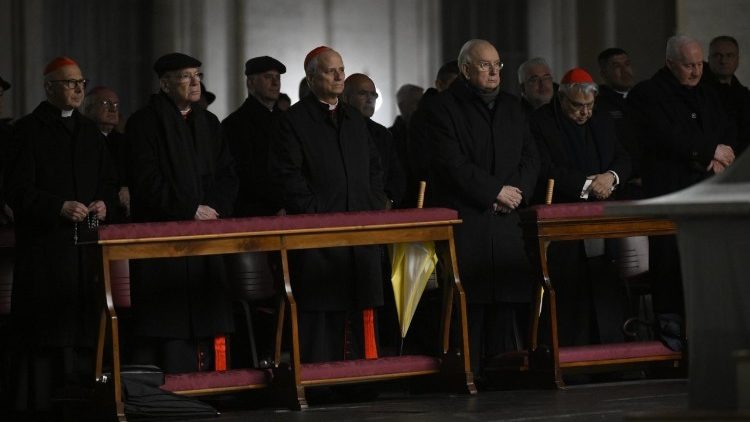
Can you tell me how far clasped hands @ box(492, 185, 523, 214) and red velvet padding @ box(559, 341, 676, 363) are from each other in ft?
2.81

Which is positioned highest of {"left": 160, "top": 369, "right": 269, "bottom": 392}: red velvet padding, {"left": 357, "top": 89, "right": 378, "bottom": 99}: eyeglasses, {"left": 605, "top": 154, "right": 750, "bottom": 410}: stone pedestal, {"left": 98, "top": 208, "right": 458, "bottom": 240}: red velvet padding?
{"left": 357, "top": 89, "right": 378, "bottom": 99}: eyeglasses

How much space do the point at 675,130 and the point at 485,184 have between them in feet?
4.81

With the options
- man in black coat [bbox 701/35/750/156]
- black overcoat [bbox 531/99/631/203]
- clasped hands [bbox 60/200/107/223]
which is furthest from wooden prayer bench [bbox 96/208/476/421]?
man in black coat [bbox 701/35/750/156]

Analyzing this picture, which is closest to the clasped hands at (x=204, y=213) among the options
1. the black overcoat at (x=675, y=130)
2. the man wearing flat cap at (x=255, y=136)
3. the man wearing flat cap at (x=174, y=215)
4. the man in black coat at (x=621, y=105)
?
the man wearing flat cap at (x=174, y=215)

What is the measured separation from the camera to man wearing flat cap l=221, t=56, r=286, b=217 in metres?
9.92

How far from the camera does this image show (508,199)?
896cm

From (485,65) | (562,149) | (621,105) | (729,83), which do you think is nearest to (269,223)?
(485,65)

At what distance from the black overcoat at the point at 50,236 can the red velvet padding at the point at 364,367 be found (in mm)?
1220

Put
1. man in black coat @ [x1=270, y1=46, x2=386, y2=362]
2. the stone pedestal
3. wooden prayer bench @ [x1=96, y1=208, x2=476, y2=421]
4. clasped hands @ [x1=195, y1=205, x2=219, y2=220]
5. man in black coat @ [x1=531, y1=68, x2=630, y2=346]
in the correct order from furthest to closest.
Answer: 1. man in black coat @ [x1=531, y1=68, x2=630, y2=346]
2. man in black coat @ [x1=270, y1=46, x2=386, y2=362]
3. clasped hands @ [x1=195, y1=205, x2=219, y2=220]
4. wooden prayer bench @ [x1=96, y1=208, x2=476, y2=421]
5. the stone pedestal

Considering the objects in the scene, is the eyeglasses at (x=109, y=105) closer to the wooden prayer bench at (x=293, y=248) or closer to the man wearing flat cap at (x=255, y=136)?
the man wearing flat cap at (x=255, y=136)

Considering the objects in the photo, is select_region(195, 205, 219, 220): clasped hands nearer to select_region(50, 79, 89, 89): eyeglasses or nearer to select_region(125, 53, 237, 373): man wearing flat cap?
select_region(125, 53, 237, 373): man wearing flat cap

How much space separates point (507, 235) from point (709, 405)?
4.22 meters

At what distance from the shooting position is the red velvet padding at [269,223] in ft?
25.0

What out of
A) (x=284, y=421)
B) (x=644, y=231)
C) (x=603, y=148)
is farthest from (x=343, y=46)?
(x=284, y=421)
